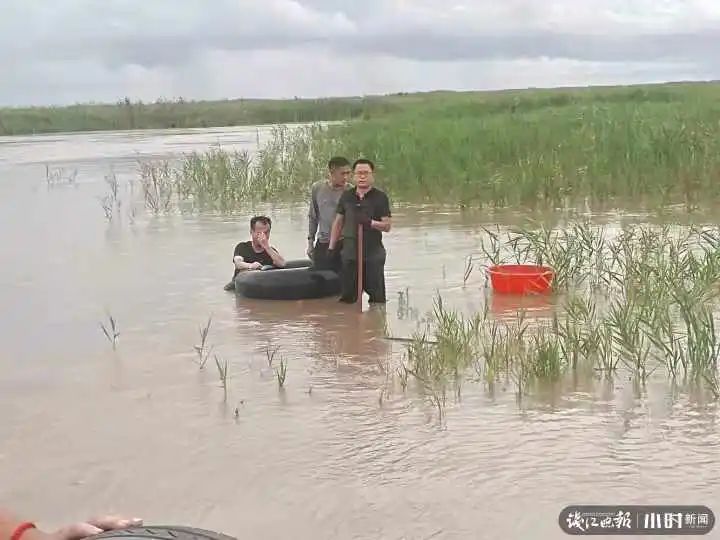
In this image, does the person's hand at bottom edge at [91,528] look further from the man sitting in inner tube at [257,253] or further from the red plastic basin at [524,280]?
the man sitting in inner tube at [257,253]

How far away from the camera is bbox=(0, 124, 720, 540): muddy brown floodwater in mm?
4445

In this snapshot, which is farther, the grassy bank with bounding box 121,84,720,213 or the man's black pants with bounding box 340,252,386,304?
the grassy bank with bounding box 121,84,720,213

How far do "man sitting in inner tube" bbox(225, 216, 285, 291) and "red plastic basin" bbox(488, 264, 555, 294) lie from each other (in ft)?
6.72

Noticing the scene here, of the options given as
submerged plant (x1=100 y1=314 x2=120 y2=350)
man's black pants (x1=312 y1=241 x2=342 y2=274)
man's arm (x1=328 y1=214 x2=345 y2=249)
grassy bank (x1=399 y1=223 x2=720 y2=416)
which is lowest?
submerged plant (x1=100 y1=314 x2=120 y2=350)

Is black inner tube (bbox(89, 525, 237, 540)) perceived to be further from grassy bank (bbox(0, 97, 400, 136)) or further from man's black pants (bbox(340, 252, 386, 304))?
grassy bank (bbox(0, 97, 400, 136))

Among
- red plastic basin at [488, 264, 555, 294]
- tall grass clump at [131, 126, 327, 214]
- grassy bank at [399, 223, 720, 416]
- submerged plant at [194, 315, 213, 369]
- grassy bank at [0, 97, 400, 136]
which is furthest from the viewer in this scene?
grassy bank at [0, 97, 400, 136]

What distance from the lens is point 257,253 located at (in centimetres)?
976

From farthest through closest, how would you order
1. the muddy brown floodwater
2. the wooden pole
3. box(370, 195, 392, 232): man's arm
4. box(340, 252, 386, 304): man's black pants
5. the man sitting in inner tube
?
the man sitting in inner tube → box(340, 252, 386, 304): man's black pants → the wooden pole → box(370, 195, 392, 232): man's arm → the muddy brown floodwater

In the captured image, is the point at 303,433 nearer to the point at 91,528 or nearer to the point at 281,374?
the point at 281,374

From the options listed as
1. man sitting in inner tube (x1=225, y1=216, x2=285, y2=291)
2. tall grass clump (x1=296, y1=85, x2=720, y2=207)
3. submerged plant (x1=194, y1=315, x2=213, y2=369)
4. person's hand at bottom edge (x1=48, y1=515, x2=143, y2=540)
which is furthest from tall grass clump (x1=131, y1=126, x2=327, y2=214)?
person's hand at bottom edge (x1=48, y1=515, x2=143, y2=540)

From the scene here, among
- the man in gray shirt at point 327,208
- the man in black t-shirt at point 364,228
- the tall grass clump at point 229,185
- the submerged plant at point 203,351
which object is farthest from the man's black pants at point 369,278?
the tall grass clump at point 229,185

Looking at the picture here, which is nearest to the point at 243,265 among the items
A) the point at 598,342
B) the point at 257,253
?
the point at 257,253

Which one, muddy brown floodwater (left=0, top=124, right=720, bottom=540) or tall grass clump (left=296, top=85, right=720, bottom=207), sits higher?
tall grass clump (left=296, top=85, right=720, bottom=207)

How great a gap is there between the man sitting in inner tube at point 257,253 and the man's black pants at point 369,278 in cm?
106
